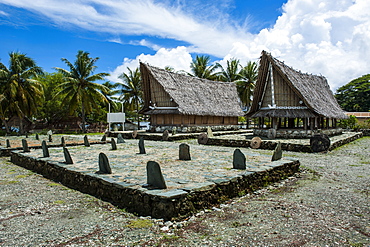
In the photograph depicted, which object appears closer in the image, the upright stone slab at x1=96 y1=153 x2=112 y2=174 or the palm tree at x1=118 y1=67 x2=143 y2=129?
the upright stone slab at x1=96 y1=153 x2=112 y2=174

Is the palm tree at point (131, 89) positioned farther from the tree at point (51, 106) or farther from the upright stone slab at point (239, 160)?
the upright stone slab at point (239, 160)

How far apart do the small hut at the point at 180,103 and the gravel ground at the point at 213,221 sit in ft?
60.5

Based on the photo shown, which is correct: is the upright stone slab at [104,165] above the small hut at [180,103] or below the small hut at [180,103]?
below

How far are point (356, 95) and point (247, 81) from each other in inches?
921

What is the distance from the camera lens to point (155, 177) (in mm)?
5395

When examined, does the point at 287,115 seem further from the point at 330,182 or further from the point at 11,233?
the point at 11,233

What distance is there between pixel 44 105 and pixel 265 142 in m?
32.9

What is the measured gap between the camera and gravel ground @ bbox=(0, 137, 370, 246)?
409 cm

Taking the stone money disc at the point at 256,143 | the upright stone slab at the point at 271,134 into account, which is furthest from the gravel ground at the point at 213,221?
the upright stone slab at the point at 271,134

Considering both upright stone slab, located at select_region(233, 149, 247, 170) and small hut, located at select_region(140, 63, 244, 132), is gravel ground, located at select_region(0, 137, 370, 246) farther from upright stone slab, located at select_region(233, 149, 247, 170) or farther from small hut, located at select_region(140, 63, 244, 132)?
small hut, located at select_region(140, 63, 244, 132)

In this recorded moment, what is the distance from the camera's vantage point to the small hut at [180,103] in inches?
1031

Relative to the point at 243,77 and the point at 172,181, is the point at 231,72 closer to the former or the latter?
the point at 243,77

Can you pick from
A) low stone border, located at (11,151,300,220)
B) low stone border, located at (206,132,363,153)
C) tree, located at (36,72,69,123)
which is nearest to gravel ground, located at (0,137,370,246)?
low stone border, located at (11,151,300,220)

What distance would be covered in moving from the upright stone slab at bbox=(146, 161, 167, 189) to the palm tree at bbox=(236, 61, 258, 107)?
37501mm
